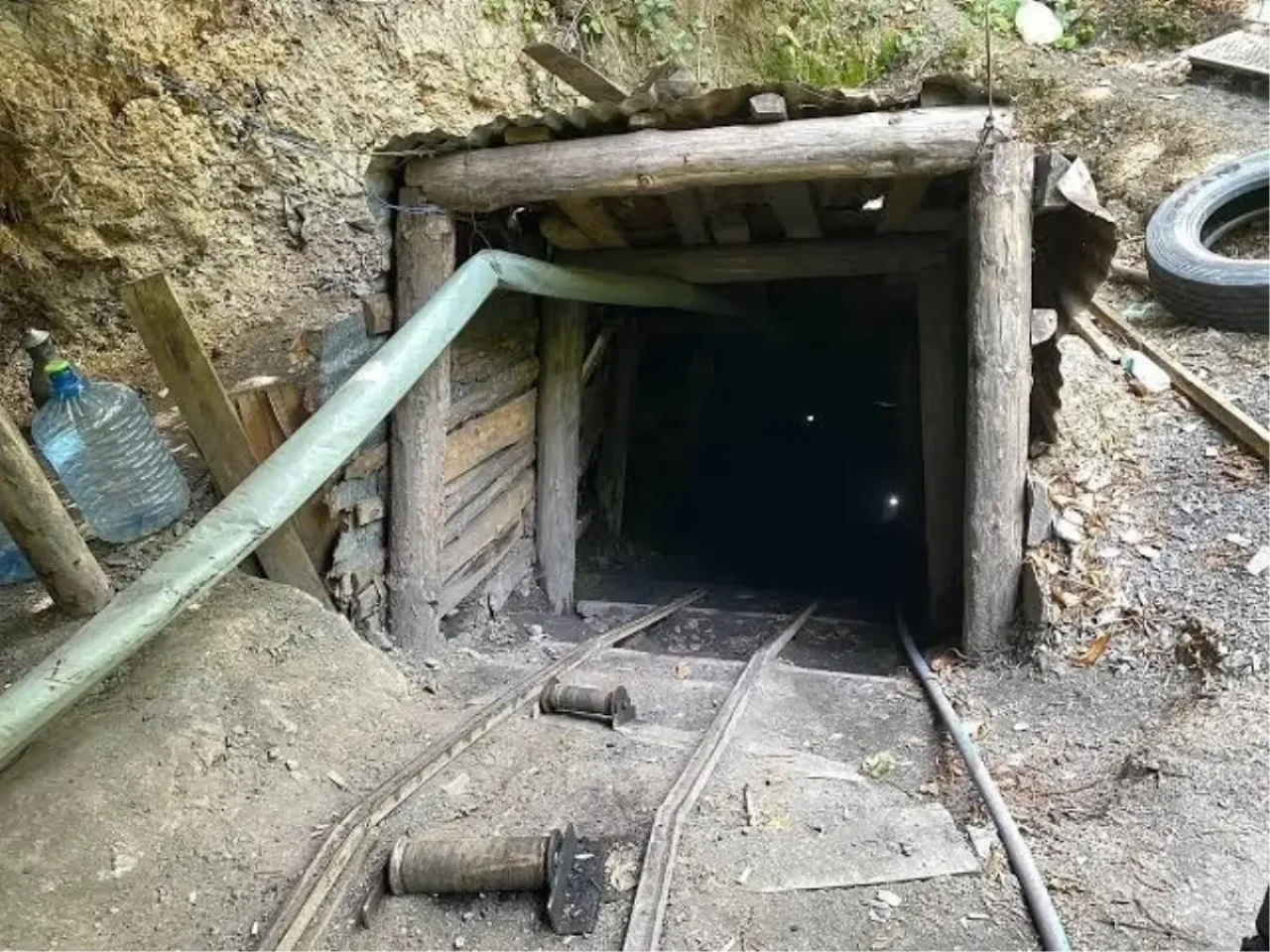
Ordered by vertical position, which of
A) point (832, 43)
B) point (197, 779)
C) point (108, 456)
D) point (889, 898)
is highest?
point (832, 43)

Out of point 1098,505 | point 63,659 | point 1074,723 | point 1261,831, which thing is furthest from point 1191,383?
point 63,659

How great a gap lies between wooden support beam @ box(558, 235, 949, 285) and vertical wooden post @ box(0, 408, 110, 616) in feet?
9.49

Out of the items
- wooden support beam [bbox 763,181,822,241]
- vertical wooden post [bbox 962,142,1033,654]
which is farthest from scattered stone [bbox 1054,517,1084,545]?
wooden support beam [bbox 763,181,822,241]

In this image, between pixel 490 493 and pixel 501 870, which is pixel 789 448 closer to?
pixel 490 493

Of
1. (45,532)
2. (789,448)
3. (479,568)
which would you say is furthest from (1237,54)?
(45,532)

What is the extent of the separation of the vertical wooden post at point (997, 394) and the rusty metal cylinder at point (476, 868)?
233 cm

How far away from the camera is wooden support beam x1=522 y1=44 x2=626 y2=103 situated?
12.0ft

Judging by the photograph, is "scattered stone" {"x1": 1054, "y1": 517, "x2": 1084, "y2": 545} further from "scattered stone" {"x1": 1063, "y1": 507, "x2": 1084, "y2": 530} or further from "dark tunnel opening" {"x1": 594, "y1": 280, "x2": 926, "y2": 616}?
"dark tunnel opening" {"x1": 594, "y1": 280, "x2": 926, "y2": 616}

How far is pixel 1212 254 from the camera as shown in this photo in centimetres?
566

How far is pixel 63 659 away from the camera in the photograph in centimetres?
235

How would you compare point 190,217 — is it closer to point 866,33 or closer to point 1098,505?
point 1098,505

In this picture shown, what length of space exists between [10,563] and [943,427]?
4.43m

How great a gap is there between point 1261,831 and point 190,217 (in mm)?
5692

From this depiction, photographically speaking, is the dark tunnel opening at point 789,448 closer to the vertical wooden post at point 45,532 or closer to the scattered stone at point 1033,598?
the scattered stone at point 1033,598
